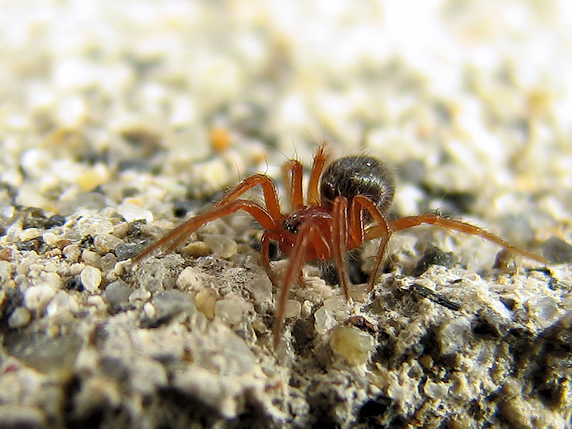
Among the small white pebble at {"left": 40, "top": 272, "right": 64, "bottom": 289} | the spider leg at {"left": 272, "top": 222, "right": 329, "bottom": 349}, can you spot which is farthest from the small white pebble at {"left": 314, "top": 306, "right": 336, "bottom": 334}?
the small white pebble at {"left": 40, "top": 272, "right": 64, "bottom": 289}

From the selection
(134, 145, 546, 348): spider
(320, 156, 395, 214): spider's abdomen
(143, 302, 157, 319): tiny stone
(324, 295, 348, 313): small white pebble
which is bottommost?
(143, 302, 157, 319): tiny stone

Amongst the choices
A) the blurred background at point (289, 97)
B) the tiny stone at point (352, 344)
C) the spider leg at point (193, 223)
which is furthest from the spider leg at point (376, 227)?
the blurred background at point (289, 97)

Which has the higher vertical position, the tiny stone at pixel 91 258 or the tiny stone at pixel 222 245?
the tiny stone at pixel 222 245

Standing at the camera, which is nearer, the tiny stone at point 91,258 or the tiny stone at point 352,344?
the tiny stone at point 352,344

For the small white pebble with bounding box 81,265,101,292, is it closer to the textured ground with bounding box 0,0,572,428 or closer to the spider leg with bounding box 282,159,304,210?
the textured ground with bounding box 0,0,572,428

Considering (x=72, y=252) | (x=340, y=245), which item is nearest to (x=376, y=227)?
(x=340, y=245)

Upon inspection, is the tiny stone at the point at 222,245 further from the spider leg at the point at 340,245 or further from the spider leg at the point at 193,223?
the spider leg at the point at 340,245

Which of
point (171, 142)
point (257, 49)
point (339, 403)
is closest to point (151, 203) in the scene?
point (171, 142)
